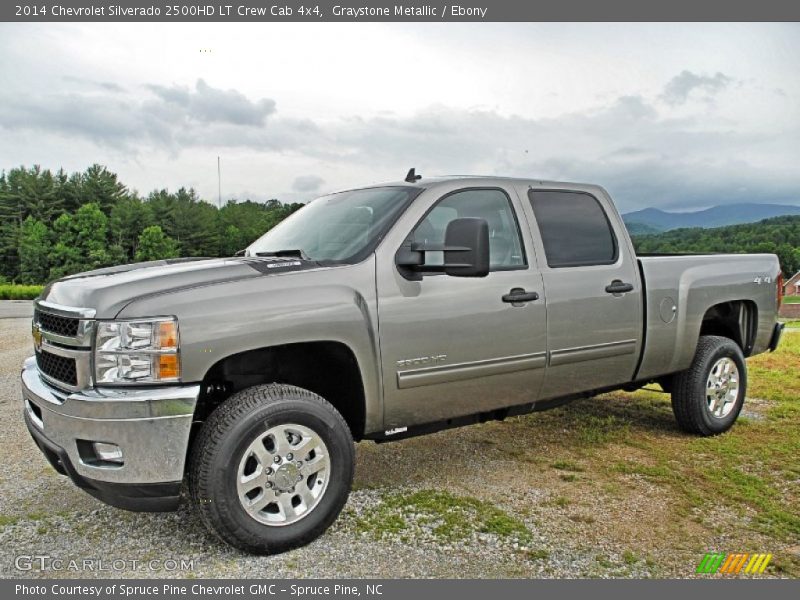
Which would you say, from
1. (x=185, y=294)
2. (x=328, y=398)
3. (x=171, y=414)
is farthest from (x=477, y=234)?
(x=171, y=414)

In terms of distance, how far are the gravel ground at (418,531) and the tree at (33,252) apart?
102 m

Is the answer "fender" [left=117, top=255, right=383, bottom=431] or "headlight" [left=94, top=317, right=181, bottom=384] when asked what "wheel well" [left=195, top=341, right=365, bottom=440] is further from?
"headlight" [left=94, top=317, right=181, bottom=384]

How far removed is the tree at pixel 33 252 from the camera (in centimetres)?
9462

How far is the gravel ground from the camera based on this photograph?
133 inches

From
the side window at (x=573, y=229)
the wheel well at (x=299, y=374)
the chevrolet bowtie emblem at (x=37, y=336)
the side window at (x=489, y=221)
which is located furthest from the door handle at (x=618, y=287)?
the chevrolet bowtie emblem at (x=37, y=336)

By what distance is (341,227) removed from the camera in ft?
14.2

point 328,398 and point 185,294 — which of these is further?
point 328,398

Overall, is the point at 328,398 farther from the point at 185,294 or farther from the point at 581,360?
the point at 581,360

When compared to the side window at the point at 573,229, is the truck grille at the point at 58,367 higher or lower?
lower

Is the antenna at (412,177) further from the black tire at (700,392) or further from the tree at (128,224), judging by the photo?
the tree at (128,224)

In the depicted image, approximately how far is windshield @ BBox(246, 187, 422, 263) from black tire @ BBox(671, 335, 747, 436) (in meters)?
3.01

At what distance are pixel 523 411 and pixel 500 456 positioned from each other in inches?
25.2
